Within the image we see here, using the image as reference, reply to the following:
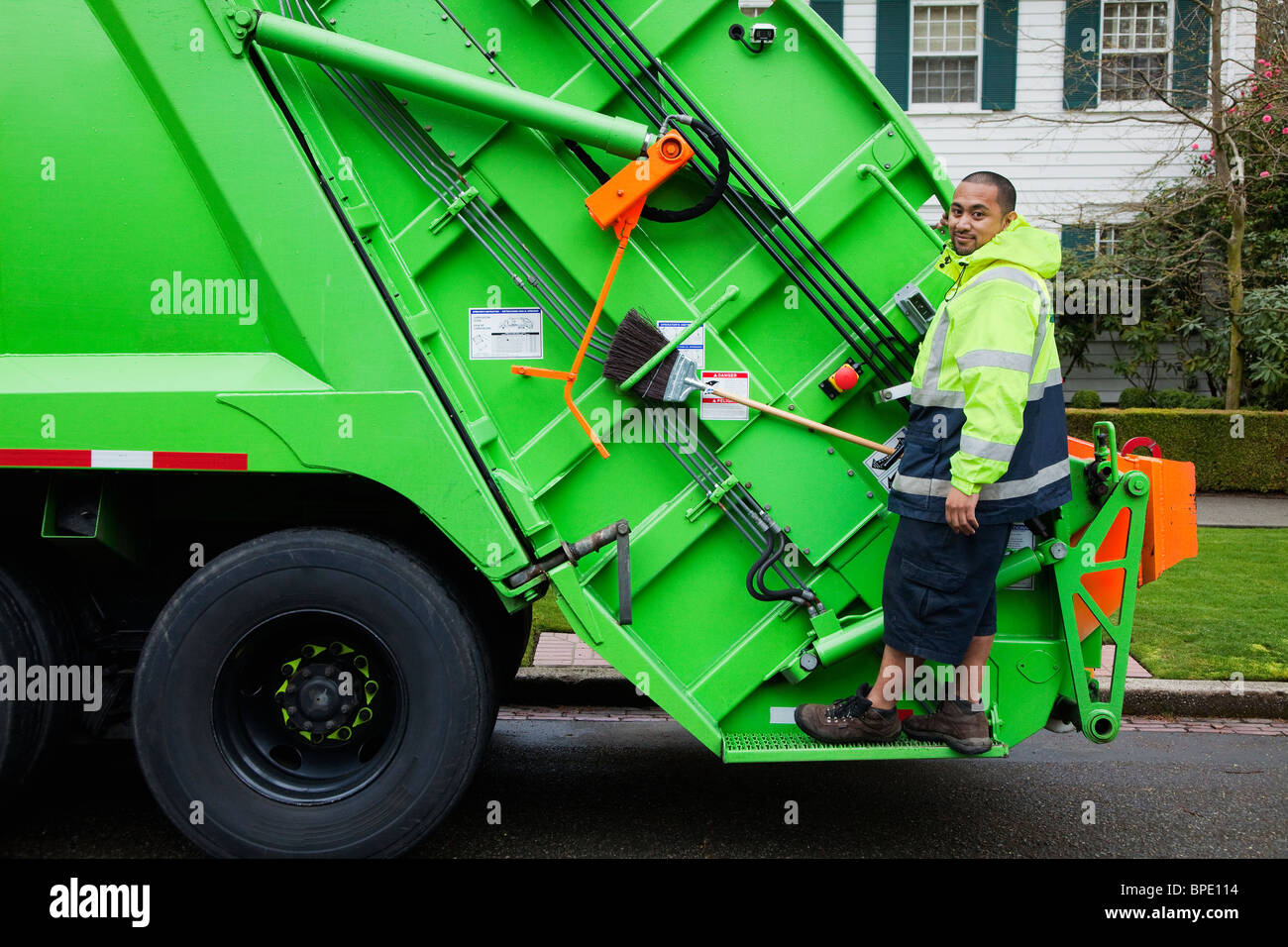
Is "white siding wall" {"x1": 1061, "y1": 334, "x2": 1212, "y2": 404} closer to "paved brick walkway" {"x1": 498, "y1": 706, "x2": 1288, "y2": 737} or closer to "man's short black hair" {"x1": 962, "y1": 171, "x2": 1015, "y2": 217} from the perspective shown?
"paved brick walkway" {"x1": 498, "y1": 706, "x2": 1288, "y2": 737}

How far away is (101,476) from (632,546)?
158cm

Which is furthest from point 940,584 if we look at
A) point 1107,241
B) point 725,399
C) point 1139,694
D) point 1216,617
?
point 1107,241

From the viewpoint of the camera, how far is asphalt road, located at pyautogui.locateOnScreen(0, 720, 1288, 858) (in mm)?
3506

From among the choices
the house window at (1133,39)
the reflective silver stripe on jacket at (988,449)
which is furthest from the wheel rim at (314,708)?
the house window at (1133,39)

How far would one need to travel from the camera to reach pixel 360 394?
2.95 m

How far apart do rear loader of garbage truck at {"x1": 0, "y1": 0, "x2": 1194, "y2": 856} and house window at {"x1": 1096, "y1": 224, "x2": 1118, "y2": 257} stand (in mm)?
10290

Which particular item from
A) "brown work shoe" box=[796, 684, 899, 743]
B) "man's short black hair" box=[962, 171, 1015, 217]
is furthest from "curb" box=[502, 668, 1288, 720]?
"man's short black hair" box=[962, 171, 1015, 217]

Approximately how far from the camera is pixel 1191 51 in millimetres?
12156

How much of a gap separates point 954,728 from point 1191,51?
38.9ft

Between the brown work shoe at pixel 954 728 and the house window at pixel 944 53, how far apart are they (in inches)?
463

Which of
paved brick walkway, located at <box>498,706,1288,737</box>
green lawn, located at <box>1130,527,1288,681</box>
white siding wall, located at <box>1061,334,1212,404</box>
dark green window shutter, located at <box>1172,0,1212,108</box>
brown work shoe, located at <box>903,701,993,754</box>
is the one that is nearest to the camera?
brown work shoe, located at <box>903,701,993,754</box>

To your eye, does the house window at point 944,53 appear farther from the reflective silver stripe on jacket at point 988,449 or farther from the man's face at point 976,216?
the reflective silver stripe on jacket at point 988,449

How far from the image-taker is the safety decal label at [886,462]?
3.28 m
